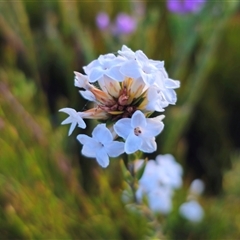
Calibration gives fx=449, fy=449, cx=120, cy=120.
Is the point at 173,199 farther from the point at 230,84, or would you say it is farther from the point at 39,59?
the point at 39,59

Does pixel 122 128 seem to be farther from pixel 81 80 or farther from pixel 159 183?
pixel 159 183

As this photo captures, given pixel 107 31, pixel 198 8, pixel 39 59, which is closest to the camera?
pixel 198 8

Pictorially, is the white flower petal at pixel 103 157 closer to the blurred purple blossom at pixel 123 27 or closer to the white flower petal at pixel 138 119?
the white flower petal at pixel 138 119

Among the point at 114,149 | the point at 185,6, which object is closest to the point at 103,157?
the point at 114,149

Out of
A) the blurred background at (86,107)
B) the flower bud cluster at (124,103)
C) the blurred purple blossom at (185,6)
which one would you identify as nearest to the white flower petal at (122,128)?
the flower bud cluster at (124,103)

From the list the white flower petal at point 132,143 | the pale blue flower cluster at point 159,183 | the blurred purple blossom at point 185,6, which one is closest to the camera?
the white flower petal at point 132,143

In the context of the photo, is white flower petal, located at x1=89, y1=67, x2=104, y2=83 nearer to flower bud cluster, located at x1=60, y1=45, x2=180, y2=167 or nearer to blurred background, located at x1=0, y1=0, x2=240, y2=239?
flower bud cluster, located at x1=60, y1=45, x2=180, y2=167

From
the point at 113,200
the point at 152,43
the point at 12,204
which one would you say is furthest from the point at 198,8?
the point at 12,204
